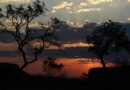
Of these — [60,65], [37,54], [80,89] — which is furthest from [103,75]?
[60,65]

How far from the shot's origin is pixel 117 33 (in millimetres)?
78125

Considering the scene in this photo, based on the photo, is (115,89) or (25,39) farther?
(25,39)

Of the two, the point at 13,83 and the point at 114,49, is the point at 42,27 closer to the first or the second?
the point at 13,83

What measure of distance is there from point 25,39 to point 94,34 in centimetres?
2049

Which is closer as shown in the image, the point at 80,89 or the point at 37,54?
the point at 80,89

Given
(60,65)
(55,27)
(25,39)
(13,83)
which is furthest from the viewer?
(60,65)

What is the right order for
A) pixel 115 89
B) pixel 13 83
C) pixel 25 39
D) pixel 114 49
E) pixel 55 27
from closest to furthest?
pixel 115 89 → pixel 13 83 → pixel 25 39 → pixel 55 27 → pixel 114 49

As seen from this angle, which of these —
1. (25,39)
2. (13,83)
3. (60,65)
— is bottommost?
(60,65)

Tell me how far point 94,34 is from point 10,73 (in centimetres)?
2384

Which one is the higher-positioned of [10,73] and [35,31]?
[35,31]

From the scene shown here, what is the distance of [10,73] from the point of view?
62000 millimetres

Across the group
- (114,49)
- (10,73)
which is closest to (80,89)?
(10,73)

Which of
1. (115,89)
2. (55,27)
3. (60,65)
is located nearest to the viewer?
(115,89)

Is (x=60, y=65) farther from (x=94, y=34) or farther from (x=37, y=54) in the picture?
(x=37, y=54)
